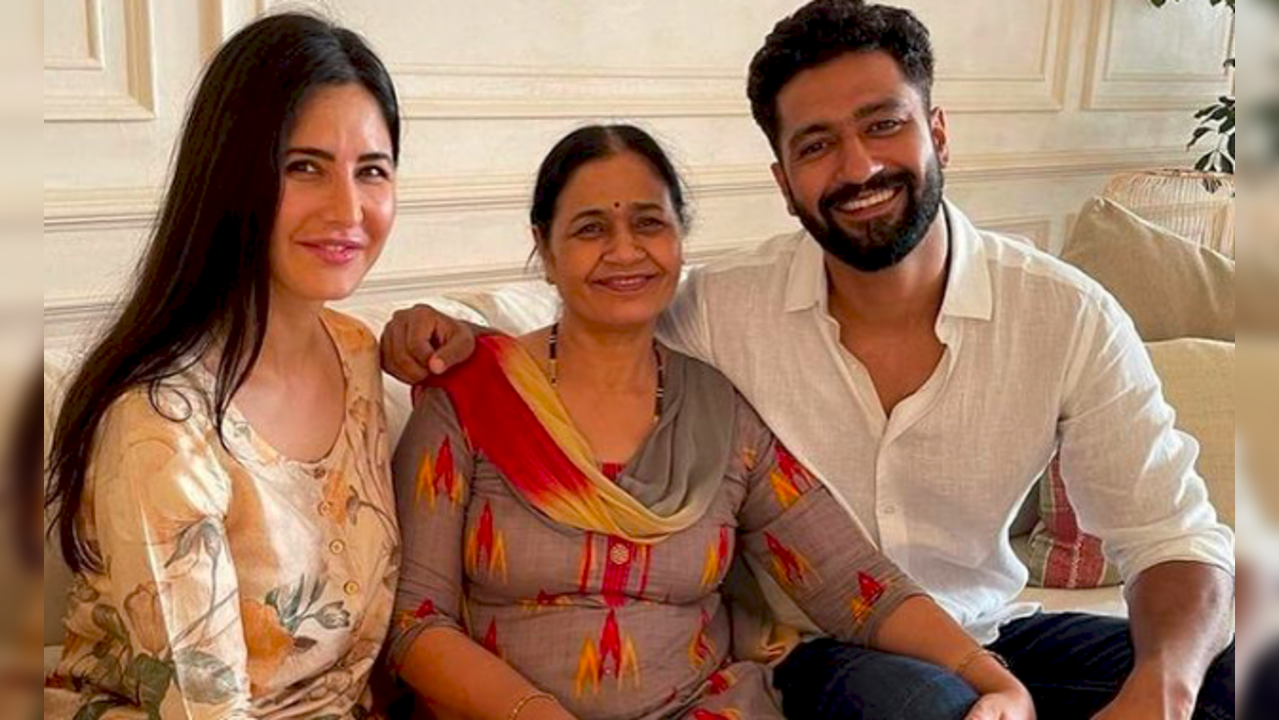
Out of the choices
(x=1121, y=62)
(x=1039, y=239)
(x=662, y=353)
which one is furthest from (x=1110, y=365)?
(x=1121, y=62)

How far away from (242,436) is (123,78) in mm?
991

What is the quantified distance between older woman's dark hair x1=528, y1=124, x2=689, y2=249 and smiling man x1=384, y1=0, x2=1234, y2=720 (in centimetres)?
18

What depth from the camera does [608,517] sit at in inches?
55.9

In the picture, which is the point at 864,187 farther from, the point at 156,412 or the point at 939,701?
the point at 156,412

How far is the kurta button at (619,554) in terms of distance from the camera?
1.43 meters

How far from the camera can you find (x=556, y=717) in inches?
52.6

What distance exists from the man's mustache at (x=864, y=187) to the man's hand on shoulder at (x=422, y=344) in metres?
0.46

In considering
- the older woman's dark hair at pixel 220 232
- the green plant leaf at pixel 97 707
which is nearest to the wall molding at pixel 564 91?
the older woman's dark hair at pixel 220 232

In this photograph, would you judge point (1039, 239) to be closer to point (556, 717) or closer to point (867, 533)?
point (867, 533)

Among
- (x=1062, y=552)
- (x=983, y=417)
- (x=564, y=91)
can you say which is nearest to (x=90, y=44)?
(x=564, y=91)

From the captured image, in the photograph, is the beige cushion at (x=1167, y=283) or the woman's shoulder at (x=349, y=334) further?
the beige cushion at (x=1167, y=283)

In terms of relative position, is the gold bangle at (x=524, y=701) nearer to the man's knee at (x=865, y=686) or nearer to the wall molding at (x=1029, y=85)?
the man's knee at (x=865, y=686)

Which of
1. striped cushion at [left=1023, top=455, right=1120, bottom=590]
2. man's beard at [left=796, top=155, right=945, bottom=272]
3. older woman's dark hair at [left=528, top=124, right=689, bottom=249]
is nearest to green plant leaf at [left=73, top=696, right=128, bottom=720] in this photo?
older woman's dark hair at [left=528, top=124, right=689, bottom=249]

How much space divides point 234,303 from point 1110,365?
0.99 metres
